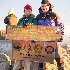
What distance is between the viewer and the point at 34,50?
948 centimetres

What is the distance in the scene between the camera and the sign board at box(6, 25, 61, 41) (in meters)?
9.38

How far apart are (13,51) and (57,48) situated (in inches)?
62.6

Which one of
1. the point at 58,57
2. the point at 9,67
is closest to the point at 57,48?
the point at 58,57

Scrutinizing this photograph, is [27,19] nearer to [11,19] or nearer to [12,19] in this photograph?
[11,19]

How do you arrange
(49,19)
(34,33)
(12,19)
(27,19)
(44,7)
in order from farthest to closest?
(12,19)
(44,7)
(27,19)
(49,19)
(34,33)

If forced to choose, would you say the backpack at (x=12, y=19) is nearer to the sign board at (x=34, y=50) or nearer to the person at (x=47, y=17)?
the person at (x=47, y=17)

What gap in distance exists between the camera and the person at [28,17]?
31.8ft

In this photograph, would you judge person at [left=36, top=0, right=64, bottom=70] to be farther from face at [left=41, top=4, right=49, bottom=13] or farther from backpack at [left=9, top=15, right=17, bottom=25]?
backpack at [left=9, top=15, right=17, bottom=25]

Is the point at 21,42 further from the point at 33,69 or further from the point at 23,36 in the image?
the point at 33,69

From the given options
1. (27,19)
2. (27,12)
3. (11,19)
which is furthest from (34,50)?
(11,19)

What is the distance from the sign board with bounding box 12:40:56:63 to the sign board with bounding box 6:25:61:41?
5.9 inches

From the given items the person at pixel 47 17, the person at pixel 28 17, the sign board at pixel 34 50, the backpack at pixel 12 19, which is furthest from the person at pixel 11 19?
the sign board at pixel 34 50

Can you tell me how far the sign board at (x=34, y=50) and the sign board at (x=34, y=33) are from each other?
0.49 ft

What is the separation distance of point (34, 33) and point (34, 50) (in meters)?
0.57
